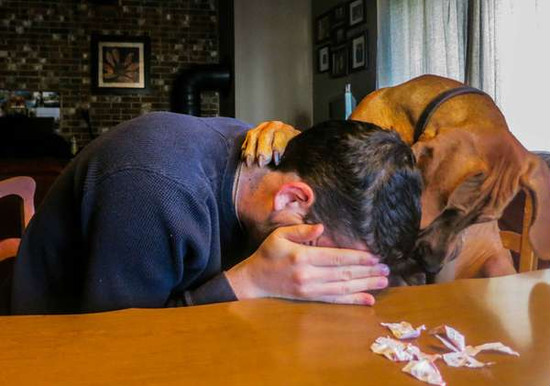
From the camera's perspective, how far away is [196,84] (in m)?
6.11

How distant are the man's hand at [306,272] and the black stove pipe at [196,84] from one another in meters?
5.16

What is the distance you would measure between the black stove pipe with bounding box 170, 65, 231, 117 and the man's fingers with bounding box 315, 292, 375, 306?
525 cm

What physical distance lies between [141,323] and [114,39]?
5.93m

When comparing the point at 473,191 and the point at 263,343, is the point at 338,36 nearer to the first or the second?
the point at 473,191

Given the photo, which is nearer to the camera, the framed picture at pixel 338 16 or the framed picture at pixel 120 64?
the framed picture at pixel 338 16

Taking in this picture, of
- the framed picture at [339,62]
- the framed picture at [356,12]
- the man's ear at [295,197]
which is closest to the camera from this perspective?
the man's ear at [295,197]

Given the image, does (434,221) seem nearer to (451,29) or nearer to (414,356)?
(414,356)

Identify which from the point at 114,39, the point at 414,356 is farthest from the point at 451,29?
the point at 114,39

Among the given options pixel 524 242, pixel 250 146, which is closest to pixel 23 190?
pixel 250 146

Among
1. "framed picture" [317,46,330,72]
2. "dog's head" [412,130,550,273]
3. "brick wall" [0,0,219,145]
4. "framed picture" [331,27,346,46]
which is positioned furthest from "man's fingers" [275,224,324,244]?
"brick wall" [0,0,219,145]

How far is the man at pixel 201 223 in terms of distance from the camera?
92 centimetres

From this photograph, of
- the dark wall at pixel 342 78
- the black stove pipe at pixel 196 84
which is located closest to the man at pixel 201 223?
the dark wall at pixel 342 78

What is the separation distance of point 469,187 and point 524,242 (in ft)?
0.57

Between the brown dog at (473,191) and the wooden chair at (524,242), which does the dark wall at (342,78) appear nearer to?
the brown dog at (473,191)
